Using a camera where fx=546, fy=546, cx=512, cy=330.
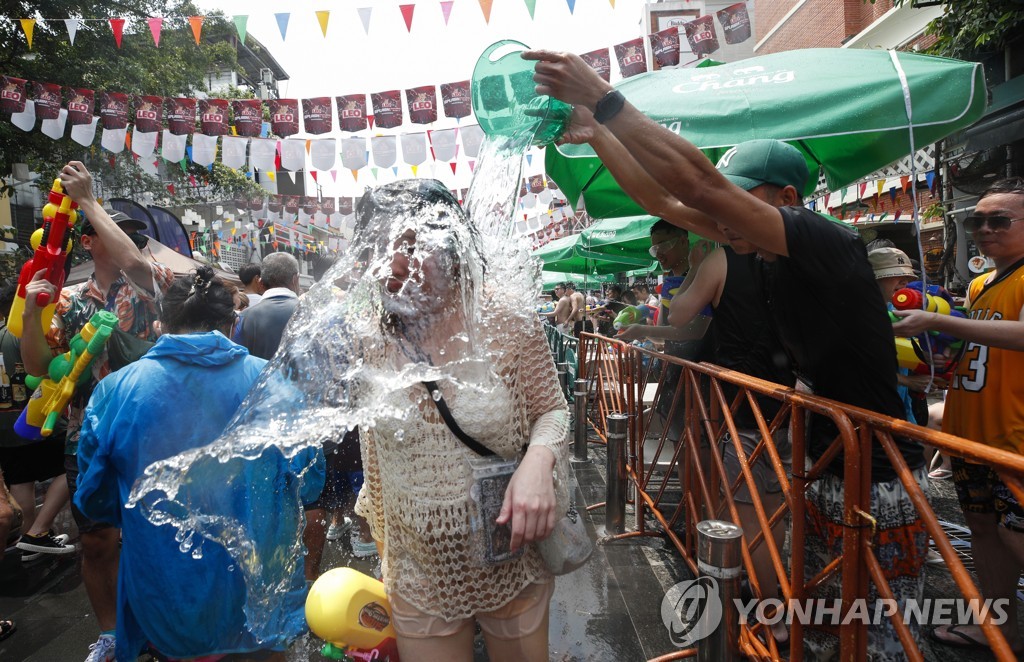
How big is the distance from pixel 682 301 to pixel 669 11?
30.5 metres

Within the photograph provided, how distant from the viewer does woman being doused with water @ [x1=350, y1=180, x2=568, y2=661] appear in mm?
1589

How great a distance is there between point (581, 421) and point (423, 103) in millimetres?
6366

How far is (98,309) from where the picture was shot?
10.3 ft

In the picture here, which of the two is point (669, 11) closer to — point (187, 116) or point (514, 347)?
point (187, 116)

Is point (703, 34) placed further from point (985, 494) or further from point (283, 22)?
point (985, 494)

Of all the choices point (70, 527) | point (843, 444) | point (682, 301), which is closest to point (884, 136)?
point (682, 301)

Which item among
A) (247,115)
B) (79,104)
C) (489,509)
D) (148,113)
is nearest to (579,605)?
(489,509)

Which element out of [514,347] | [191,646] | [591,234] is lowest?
[191,646]

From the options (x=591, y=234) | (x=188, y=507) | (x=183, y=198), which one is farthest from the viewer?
(x=183, y=198)

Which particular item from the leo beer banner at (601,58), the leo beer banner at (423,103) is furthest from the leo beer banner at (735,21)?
the leo beer banner at (423,103)

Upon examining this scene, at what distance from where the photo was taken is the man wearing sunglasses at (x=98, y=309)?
281 centimetres

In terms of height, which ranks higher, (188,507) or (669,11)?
(669,11)

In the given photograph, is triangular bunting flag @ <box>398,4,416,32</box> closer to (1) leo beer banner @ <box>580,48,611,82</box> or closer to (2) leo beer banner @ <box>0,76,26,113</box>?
(1) leo beer banner @ <box>580,48,611,82</box>

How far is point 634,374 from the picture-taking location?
4.41 metres
